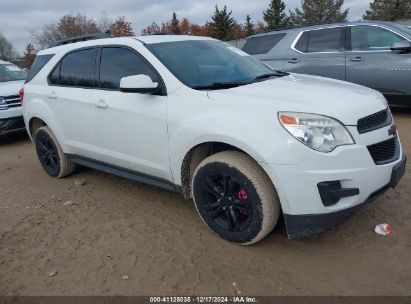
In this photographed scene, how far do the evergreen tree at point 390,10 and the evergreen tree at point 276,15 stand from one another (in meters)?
8.80

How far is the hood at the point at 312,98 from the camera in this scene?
2967 mm

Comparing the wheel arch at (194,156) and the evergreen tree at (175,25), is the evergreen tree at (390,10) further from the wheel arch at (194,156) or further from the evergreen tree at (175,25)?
the wheel arch at (194,156)

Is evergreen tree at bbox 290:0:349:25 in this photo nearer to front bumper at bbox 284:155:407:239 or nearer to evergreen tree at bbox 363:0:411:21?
evergreen tree at bbox 363:0:411:21

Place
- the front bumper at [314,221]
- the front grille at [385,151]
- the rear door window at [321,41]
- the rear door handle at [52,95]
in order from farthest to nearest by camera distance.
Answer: the rear door window at [321,41] → the rear door handle at [52,95] → the front grille at [385,151] → the front bumper at [314,221]

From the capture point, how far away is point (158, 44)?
160 inches

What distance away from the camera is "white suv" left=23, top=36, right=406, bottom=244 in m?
2.90

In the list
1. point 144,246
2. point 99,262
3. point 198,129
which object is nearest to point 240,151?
point 198,129

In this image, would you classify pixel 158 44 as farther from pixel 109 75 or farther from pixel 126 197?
pixel 126 197

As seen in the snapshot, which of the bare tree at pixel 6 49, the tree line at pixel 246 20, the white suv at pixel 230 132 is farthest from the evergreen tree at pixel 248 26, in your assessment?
the white suv at pixel 230 132

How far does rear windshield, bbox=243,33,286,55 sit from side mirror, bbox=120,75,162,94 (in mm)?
5412

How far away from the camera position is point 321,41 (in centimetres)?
793

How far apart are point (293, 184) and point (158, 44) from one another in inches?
80.3

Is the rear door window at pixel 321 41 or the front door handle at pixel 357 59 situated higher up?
the rear door window at pixel 321 41

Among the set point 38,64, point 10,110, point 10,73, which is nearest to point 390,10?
point 10,73
